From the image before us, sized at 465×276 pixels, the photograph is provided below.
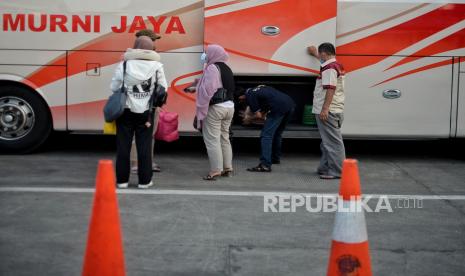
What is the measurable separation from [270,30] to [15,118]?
3.53 m

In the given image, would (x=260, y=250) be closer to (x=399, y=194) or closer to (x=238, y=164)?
(x=399, y=194)

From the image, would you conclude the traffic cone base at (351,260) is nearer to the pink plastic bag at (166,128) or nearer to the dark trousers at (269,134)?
the dark trousers at (269,134)

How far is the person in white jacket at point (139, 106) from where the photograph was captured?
8.41 metres

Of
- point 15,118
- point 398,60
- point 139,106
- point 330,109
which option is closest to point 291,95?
point 398,60

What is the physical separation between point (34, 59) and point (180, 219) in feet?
13.2

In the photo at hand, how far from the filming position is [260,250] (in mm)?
6402

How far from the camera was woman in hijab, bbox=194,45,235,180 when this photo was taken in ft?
29.8

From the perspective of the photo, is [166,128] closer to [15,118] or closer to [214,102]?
[214,102]

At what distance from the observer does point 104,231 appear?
15.7ft

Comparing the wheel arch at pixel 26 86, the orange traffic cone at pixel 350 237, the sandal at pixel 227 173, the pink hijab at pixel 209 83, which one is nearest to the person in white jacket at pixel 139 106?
the pink hijab at pixel 209 83

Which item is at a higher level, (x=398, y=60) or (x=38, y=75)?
(x=398, y=60)

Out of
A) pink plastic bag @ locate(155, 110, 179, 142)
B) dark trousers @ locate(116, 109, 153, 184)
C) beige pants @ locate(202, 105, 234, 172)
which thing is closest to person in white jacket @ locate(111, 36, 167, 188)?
dark trousers @ locate(116, 109, 153, 184)

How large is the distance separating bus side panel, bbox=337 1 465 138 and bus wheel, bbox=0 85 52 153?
3957 millimetres

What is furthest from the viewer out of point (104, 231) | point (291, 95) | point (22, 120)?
point (291, 95)
